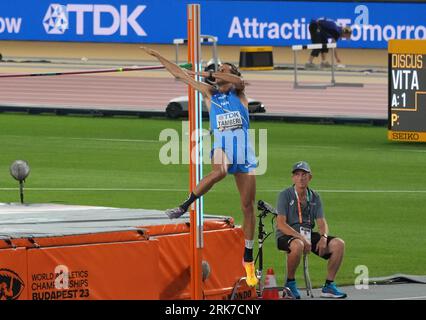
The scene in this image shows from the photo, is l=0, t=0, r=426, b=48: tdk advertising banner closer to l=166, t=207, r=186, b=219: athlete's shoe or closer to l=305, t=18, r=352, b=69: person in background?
l=305, t=18, r=352, b=69: person in background

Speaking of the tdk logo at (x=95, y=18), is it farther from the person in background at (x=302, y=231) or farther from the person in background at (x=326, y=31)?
the person in background at (x=302, y=231)

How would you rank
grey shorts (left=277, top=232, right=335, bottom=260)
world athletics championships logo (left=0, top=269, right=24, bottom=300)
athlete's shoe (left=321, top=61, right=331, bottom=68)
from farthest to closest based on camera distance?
athlete's shoe (left=321, top=61, right=331, bottom=68) → grey shorts (left=277, top=232, right=335, bottom=260) → world athletics championships logo (left=0, top=269, right=24, bottom=300)

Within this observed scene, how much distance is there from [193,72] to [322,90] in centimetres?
3287

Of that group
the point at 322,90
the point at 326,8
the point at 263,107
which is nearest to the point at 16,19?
the point at 326,8

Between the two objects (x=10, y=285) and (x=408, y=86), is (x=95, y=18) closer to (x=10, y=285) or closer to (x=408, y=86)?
(x=408, y=86)

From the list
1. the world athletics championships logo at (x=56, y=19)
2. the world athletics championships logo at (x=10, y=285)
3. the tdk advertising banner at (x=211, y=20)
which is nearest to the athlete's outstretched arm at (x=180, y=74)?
the world athletics championships logo at (x=10, y=285)

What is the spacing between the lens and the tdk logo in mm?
57312

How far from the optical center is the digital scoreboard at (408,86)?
32.2 m

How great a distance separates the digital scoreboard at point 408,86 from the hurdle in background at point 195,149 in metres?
17.3

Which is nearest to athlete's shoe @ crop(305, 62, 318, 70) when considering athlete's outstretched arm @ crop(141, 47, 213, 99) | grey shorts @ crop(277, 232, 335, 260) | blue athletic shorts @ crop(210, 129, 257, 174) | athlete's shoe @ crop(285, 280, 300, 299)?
grey shorts @ crop(277, 232, 335, 260)

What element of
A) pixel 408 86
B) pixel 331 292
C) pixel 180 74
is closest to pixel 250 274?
pixel 331 292

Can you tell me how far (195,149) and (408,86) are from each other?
58.7 ft

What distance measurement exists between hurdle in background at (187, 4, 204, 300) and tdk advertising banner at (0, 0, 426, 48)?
120 feet

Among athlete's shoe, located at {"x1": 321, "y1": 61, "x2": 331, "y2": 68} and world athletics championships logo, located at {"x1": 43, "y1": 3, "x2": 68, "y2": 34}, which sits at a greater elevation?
world athletics championships logo, located at {"x1": 43, "y1": 3, "x2": 68, "y2": 34}
